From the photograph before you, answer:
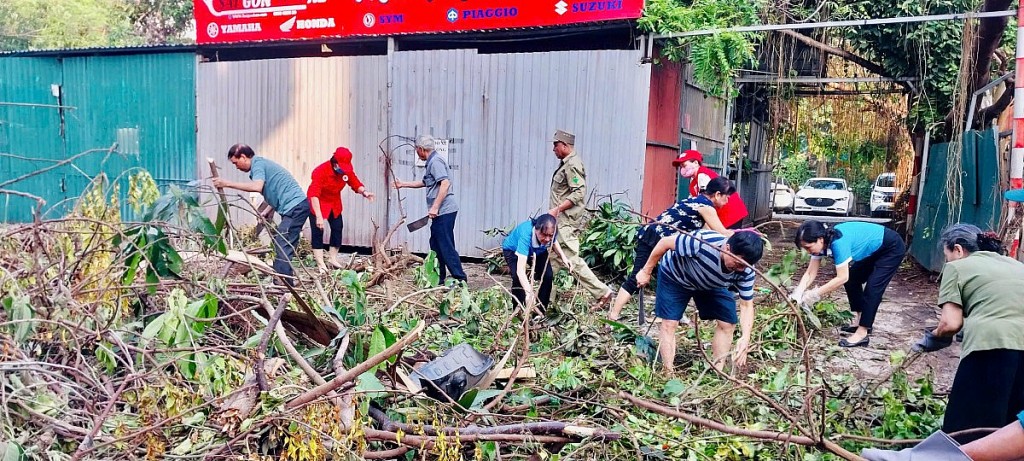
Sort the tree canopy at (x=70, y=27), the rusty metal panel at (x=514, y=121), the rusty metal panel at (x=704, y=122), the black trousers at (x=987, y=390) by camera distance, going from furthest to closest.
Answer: the tree canopy at (x=70, y=27)
the rusty metal panel at (x=704, y=122)
the rusty metal panel at (x=514, y=121)
the black trousers at (x=987, y=390)

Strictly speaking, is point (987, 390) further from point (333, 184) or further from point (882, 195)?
point (882, 195)

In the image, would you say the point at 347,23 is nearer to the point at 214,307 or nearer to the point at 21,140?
the point at 21,140

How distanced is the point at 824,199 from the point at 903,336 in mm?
16055

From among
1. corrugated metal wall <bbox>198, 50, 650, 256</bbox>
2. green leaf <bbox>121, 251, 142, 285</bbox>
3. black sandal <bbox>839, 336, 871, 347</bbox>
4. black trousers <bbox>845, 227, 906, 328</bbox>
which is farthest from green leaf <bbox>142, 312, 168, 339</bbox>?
corrugated metal wall <bbox>198, 50, 650, 256</bbox>

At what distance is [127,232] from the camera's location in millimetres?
3814

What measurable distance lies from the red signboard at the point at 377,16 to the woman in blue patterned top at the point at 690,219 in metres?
2.96

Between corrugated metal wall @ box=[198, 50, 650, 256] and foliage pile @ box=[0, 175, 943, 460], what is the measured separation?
14.2 ft

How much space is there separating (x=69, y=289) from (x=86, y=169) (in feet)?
31.0

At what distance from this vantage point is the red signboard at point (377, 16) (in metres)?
8.77

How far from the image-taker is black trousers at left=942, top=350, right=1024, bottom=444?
11.3 feet

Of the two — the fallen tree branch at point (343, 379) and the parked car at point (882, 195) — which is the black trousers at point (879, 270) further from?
the parked car at point (882, 195)

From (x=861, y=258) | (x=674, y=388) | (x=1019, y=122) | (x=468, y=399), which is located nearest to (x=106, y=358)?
(x=468, y=399)

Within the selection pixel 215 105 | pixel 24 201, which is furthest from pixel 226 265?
pixel 24 201

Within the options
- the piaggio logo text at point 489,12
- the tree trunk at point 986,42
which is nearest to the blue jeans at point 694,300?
the tree trunk at point 986,42
